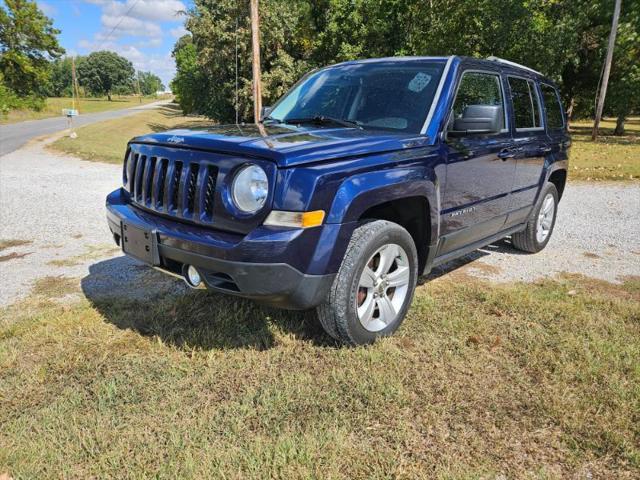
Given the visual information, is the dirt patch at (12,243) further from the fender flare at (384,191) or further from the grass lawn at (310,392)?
the fender flare at (384,191)

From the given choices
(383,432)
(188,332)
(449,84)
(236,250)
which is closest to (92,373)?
(188,332)

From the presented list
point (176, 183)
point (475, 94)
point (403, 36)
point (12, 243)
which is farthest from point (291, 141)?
point (403, 36)

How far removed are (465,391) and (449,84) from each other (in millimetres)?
2139

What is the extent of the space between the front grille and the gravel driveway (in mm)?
1278

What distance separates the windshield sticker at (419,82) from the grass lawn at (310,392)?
1666 mm

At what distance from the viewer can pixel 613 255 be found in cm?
563

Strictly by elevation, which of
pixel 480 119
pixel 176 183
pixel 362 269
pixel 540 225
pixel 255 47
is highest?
pixel 255 47

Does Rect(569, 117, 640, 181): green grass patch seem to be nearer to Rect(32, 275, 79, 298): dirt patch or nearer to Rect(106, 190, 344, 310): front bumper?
Rect(106, 190, 344, 310): front bumper

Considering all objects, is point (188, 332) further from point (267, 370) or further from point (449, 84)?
point (449, 84)

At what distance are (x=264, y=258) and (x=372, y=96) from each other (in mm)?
1885

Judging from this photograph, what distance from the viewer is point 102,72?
120 metres

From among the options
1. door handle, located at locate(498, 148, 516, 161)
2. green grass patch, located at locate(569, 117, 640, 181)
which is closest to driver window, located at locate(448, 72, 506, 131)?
door handle, located at locate(498, 148, 516, 161)

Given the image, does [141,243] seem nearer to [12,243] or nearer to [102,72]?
[12,243]

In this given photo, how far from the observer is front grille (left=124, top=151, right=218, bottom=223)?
2.81 metres
